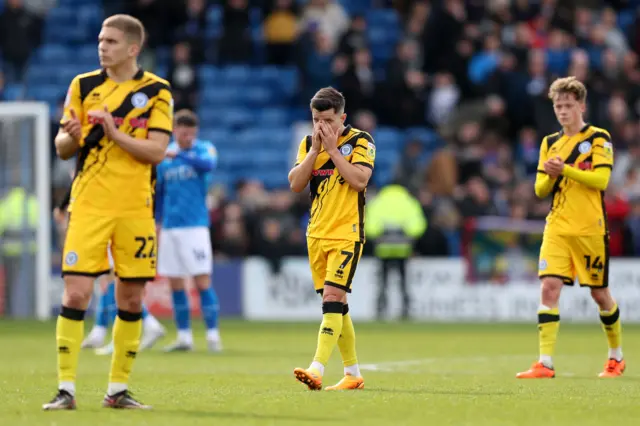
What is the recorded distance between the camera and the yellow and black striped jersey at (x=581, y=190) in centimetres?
1159

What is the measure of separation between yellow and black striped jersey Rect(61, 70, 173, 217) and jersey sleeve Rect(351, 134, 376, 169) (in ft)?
6.22

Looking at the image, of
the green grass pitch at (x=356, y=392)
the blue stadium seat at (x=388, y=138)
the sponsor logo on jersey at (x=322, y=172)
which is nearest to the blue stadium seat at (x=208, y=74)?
the blue stadium seat at (x=388, y=138)

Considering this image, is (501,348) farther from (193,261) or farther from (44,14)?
(44,14)

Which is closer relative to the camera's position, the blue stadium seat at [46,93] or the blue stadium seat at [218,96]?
the blue stadium seat at [46,93]

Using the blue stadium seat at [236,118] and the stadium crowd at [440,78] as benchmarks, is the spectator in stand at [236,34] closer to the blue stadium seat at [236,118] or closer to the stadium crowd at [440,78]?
the stadium crowd at [440,78]

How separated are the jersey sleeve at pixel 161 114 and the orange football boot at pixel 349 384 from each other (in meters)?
2.45

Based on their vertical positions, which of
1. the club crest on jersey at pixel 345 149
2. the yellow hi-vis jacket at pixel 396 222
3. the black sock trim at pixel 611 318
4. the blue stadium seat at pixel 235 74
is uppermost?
the blue stadium seat at pixel 235 74

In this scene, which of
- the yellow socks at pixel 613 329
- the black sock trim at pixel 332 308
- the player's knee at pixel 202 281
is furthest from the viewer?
the player's knee at pixel 202 281

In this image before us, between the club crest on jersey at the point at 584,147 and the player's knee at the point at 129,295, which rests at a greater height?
the club crest on jersey at the point at 584,147

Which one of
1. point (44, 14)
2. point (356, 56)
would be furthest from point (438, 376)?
point (44, 14)

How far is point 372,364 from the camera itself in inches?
513

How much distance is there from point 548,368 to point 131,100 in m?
4.70

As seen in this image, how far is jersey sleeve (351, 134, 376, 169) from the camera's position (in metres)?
9.84

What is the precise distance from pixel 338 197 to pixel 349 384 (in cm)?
134
